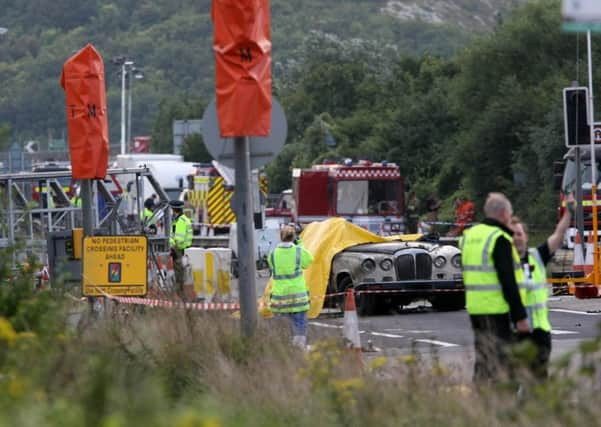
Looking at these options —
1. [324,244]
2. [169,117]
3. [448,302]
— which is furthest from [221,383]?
[169,117]

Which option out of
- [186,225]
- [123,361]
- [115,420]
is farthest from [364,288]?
[115,420]

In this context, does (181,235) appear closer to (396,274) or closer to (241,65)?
(396,274)

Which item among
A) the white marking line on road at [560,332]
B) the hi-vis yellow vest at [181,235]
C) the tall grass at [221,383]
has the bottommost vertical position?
the white marking line on road at [560,332]

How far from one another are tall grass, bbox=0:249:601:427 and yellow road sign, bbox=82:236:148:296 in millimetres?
5183

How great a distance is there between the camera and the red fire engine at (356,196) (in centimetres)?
4038

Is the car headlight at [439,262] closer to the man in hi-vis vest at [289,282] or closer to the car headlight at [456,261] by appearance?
the car headlight at [456,261]

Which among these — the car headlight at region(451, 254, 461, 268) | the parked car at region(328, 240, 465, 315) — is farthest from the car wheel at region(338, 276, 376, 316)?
the car headlight at region(451, 254, 461, 268)

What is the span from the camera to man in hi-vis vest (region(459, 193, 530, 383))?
1089 cm

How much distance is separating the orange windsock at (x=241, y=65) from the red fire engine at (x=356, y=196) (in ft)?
88.8

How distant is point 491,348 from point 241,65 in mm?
4213

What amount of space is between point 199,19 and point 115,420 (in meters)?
171

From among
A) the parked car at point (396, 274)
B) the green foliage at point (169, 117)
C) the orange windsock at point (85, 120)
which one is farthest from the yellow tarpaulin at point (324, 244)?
the green foliage at point (169, 117)

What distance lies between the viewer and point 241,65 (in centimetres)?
1300

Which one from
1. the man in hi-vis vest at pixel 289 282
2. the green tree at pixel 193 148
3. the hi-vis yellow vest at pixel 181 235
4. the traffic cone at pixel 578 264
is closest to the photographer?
the man in hi-vis vest at pixel 289 282
